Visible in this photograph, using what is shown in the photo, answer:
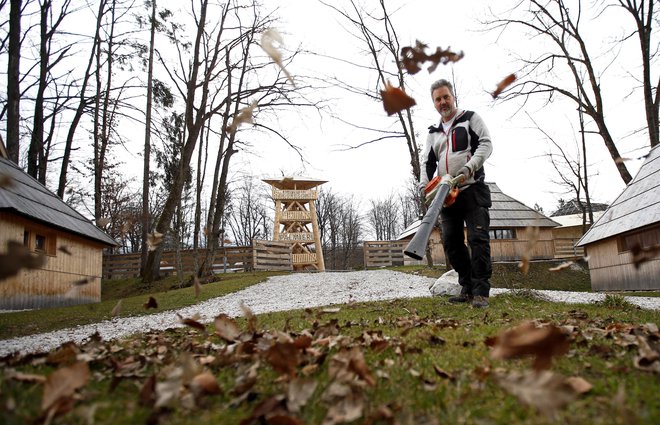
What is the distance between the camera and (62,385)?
59.7 inches

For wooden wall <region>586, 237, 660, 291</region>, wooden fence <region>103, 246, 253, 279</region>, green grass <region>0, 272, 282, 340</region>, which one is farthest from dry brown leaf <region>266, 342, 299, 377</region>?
wooden fence <region>103, 246, 253, 279</region>

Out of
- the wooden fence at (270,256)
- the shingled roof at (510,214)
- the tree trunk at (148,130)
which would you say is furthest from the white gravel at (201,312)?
the shingled roof at (510,214)

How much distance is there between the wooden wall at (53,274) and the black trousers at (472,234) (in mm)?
8492

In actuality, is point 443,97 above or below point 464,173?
above

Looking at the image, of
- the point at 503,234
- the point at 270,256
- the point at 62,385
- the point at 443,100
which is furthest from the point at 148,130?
the point at 503,234

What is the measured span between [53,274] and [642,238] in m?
19.0

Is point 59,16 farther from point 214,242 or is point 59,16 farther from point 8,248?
point 8,248

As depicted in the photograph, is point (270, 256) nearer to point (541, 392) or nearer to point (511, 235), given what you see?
point (511, 235)

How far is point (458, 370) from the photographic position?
199 centimetres

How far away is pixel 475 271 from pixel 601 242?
1349cm

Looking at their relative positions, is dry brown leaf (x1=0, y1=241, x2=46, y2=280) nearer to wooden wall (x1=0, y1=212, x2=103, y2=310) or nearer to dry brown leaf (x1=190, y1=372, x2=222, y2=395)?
dry brown leaf (x1=190, y1=372, x2=222, y2=395)

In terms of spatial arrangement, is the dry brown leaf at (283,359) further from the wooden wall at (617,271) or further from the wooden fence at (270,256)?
the wooden fence at (270,256)

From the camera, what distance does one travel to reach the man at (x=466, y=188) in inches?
185

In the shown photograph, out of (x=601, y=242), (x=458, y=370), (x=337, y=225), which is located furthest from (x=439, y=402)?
(x=337, y=225)
